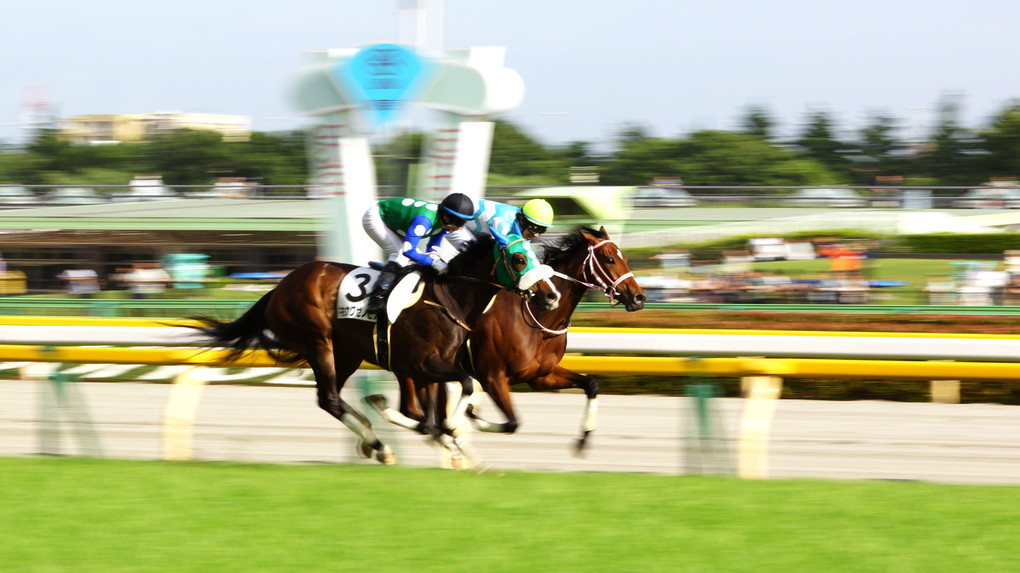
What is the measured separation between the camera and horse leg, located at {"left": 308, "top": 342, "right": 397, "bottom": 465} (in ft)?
16.6

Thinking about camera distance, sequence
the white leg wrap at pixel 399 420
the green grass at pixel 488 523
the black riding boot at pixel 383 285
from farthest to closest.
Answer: the black riding boot at pixel 383 285
the white leg wrap at pixel 399 420
the green grass at pixel 488 523

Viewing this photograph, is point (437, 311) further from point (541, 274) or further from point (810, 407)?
point (810, 407)

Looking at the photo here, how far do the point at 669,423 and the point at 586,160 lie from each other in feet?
59.3

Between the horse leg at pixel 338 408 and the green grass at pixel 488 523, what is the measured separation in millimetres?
900

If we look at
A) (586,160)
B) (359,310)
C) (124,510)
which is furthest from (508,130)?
(124,510)

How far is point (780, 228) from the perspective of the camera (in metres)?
13.7

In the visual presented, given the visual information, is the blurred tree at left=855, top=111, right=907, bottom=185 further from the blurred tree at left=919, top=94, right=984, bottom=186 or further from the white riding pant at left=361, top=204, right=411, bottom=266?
the white riding pant at left=361, top=204, right=411, bottom=266

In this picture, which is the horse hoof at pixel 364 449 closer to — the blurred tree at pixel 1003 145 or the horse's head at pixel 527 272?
the horse's head at pixel 527 272

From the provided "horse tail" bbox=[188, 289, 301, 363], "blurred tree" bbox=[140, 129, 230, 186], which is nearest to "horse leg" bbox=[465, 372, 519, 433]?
"horse tail" bbox=[188, 289, 301, 363]

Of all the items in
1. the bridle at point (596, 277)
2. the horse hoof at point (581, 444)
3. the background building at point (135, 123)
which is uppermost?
the bridle at point (596, 277)

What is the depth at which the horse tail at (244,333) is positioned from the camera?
17.7ft

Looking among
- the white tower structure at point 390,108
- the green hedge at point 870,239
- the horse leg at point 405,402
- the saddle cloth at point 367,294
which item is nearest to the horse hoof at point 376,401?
the horse leg at point 405,402

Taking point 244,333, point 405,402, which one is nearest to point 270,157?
point 244,333

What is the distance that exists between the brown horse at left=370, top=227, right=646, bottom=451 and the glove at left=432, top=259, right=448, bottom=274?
10.9 inches
